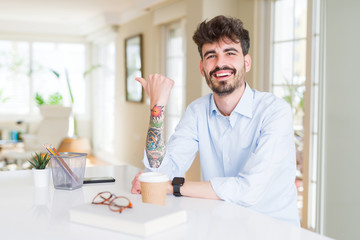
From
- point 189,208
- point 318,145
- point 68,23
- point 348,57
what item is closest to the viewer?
point 189,208

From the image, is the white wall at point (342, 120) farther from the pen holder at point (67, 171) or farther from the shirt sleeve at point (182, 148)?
the pen holder at point (67, 171)

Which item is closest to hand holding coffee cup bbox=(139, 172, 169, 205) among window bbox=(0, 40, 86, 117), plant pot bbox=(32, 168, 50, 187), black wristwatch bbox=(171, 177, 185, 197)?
black wristwatch bbox=(171, 177, 185, 197)

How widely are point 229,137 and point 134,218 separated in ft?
2.59

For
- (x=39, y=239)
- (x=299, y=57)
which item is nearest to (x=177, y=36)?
(x=299, y=57)

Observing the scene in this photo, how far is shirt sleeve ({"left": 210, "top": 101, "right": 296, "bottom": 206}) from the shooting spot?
1.44m

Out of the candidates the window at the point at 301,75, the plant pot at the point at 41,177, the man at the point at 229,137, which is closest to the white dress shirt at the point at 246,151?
the man at the point at 229,137

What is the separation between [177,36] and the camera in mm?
A: 5367

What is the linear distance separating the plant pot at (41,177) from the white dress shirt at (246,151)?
1.17 feet

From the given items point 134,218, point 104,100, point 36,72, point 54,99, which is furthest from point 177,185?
point 36,72

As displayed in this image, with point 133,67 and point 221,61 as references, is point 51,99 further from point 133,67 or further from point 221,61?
point 221,61

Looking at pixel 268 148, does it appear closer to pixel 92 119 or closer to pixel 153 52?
pixel 153 52

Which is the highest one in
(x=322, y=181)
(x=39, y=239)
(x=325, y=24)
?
(x=325, y=24)

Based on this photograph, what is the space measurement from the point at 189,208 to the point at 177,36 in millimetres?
4280

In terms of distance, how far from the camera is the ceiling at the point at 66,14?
6.25 m
